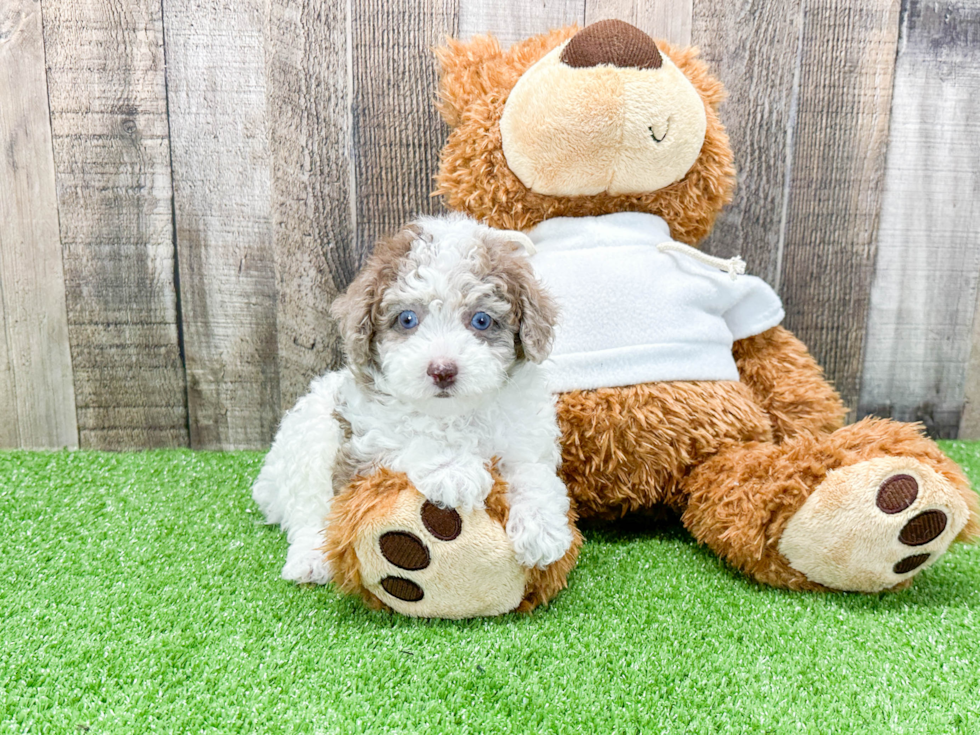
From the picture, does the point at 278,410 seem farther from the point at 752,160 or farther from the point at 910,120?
the point at 910,120

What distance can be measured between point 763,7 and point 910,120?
503 millimetres

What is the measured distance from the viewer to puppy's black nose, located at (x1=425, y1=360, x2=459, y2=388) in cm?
107

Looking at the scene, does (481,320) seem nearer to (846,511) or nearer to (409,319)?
(409,319)

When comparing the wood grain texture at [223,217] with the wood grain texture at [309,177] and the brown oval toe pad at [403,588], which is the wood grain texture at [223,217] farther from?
the brown oval toe pad at [403,588]

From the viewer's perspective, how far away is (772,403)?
160 cm

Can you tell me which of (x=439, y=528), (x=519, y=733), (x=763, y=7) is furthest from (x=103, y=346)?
(x=763, y=7)

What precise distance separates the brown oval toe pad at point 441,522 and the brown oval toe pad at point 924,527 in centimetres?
74

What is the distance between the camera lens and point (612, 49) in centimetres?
138

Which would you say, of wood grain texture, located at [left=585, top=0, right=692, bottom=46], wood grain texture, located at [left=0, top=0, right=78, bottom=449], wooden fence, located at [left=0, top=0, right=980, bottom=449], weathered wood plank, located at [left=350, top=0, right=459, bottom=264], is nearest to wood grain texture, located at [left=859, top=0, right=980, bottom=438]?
wooden fence, located at [left=0, top=0, right=980, bottom=449]

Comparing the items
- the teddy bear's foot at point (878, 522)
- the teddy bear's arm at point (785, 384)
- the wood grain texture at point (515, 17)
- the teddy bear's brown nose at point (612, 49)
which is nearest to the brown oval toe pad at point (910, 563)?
the teddy bear's foot at point (878, 522)

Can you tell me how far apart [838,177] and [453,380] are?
1.37 meters

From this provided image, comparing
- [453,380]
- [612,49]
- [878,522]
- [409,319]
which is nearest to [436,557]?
[453,380]

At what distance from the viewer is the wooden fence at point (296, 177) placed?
5.70ft

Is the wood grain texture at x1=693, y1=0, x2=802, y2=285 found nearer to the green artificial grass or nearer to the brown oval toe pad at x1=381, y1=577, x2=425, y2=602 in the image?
the green artificial grass
